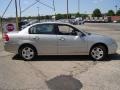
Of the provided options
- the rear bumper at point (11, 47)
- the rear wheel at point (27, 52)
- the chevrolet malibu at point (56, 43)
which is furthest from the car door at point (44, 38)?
the rear bumper at point (11, 47)

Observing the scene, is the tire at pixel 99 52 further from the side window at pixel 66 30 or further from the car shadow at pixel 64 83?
the car shadow at pixel 64 83

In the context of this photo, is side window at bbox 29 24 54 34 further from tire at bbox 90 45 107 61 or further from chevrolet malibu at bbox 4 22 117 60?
tire at bbox 90 45 107 61

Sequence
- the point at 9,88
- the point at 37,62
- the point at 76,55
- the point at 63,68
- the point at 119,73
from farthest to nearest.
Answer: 1. the point at 76,55
2. the point at 37,62
3. the point at 63,68
4. the point at 119,73
5. the point at 9,88

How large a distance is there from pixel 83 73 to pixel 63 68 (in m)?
1.05

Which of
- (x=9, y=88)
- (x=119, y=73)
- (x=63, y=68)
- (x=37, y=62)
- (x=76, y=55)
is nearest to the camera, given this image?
(x=9, y=88)

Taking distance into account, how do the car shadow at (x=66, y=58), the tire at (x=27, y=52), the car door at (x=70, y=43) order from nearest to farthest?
the car door at (x=70, y=43), the tire at (x=27, y=52), the car shadow at (x=66, y=58)

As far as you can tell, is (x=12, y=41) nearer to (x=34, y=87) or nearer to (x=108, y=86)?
(x=34, y=87)

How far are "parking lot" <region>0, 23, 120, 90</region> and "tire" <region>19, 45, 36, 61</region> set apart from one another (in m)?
0.22

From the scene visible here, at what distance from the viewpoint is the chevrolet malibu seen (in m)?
11.1

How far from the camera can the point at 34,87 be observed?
718 centimetres

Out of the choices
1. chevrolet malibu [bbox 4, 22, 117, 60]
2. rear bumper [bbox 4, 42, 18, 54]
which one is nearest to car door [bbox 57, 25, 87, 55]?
chevrolet malibu [bbox 4, 22, 117, 60]

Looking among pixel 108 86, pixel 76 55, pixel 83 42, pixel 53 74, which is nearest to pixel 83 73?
pixel 53 74

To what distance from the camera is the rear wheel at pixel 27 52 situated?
11.2m

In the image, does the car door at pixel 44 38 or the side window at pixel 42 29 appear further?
the side window at pixel 42 29
